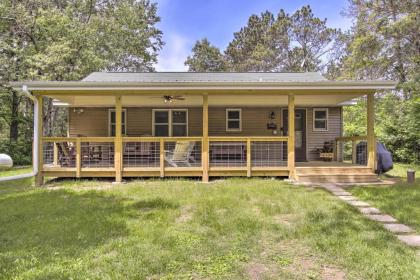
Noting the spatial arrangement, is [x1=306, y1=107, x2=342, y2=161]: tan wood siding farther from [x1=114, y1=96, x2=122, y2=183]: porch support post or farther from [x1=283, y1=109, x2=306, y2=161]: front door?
[x1=114, y1=96, x2=122, y2=183]: porch support post

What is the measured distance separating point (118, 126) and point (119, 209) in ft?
11.6

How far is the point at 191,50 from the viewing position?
35969 mm

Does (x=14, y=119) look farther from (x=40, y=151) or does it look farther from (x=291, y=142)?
(x=291, y=142)

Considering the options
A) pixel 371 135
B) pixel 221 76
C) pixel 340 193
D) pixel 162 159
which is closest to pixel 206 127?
pixel 162 159

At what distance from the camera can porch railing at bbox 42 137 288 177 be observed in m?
8.77

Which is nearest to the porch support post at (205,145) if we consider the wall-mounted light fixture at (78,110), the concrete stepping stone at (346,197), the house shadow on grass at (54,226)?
the house shadow on grass at (54,226)

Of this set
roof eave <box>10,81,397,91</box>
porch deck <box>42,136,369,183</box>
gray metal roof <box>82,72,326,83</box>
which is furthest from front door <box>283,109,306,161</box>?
roof eave <box>10,81,397,91</box>

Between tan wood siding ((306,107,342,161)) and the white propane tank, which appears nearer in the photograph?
the white propane tank

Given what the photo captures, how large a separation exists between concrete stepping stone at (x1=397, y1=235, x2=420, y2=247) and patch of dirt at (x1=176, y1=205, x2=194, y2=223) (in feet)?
9.68

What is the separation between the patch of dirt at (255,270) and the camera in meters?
3.14

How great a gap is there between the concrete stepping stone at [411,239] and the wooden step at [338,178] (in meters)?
4.23

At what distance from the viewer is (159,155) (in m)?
10.0

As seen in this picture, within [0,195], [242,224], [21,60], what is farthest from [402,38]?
[21,60]

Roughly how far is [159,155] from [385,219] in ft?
21.6
